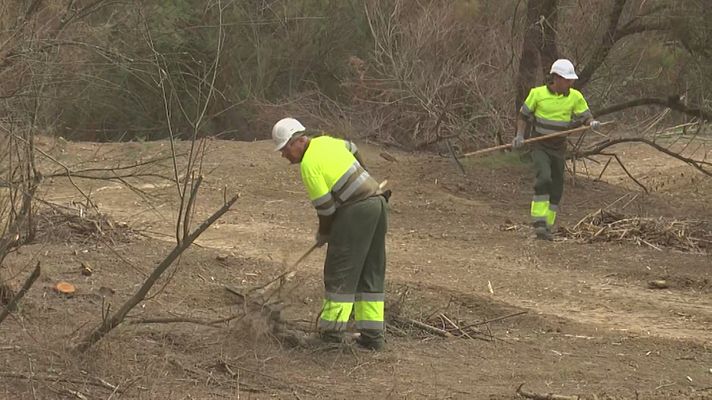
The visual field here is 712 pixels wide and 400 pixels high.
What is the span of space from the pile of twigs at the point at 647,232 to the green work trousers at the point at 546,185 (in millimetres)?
382

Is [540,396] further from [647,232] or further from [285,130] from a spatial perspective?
[647,232]

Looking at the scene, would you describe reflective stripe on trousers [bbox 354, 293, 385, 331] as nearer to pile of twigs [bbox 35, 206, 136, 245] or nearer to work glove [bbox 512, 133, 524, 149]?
pile of twigs [bbox 35, 206, 136, 245]

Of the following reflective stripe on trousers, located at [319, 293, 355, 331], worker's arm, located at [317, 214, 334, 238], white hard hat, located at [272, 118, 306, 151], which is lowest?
reflective stripe on trousers, located at [319, 293, 355, 331]

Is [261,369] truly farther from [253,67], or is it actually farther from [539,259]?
[253,67]

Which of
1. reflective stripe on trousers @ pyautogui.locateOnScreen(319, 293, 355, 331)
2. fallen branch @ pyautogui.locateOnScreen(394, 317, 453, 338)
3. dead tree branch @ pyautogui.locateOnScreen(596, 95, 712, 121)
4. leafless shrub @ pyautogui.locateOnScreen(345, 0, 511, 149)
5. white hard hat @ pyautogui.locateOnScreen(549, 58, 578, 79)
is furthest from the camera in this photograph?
leafless shrub @ pyautogui.locateOnScreen(345, 0, 511, 149)

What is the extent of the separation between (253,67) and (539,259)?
459 inches

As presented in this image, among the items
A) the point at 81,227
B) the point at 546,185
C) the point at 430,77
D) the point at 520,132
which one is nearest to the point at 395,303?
the point at 81,227

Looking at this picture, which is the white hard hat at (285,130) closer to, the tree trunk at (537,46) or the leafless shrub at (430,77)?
the tree trunk at (537,46)

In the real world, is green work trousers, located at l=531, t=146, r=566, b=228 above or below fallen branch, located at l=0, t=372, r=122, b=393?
above

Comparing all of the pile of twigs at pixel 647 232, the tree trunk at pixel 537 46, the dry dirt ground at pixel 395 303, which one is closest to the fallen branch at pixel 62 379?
the dry dirt ground at pixel 395 303

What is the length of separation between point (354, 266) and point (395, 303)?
39.6 inches

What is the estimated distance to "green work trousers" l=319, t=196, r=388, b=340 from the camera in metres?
8.25

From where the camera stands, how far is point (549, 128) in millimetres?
12883

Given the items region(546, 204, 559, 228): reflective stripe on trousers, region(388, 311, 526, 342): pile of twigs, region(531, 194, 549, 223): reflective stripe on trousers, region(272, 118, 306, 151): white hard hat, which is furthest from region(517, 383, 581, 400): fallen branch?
region(546, 204, 559, 228): reflective stripe on trousers
